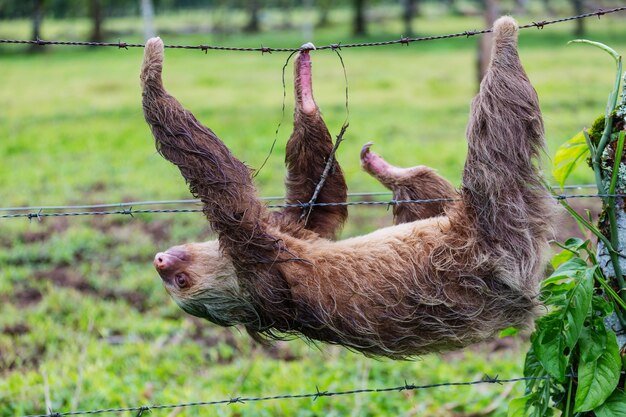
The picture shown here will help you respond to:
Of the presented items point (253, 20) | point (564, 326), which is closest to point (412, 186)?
point (564, 326)

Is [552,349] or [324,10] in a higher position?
[324,10]

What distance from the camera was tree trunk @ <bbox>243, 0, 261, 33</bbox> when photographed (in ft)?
128

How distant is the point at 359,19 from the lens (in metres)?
36.9

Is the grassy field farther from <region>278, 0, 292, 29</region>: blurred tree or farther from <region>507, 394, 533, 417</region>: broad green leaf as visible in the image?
<region>278, 0, 292, 29</region>: blurred tree

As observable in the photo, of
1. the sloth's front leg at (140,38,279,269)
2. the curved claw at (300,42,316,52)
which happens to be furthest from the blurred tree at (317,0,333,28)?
the sloth's front leg at (140,38,279,269)

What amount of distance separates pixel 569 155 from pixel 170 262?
1882mm

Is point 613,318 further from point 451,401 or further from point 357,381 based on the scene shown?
point 357,381

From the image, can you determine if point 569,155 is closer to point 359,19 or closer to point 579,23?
point 579,23

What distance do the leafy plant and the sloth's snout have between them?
1621 millimetres

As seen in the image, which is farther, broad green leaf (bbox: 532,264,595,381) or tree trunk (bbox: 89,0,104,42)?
tree trunk (bbox: 89,0,104,42)

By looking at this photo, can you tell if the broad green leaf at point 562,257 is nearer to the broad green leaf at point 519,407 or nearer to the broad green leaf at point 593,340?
the broad green leaf at point 593,340

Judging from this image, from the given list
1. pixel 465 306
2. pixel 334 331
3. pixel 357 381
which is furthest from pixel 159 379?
pixel 465 306

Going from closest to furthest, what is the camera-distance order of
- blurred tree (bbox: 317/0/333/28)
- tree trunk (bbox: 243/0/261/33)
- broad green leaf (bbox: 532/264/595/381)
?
broad green leaf (bbox: 532/264/595/381)
blurred tree (bbox: 317/0/333/28)
tree trunk (bbox: 243/0/261/33)

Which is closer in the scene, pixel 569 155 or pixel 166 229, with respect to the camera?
pixel 569 155
